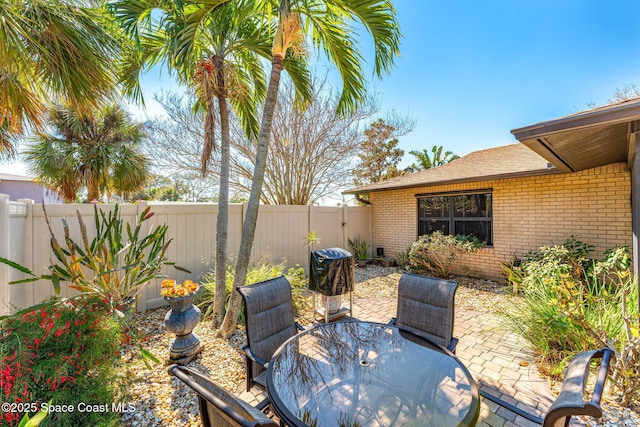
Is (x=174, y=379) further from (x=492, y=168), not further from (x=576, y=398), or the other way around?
(x=492, y=168)

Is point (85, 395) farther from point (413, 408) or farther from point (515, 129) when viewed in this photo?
point (515, 129)

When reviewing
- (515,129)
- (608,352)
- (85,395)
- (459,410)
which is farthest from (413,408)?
(515,129)

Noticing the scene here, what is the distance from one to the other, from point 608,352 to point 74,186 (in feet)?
38.6

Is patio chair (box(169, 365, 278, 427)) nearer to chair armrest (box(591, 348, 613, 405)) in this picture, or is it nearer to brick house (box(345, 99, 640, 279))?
chair armrest (box(591, 348, 613, 405))

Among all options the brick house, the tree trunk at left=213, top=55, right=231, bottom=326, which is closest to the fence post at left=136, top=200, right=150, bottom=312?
the tree trunk at left=213, top=55, right=231, bottom=326

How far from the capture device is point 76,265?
11.1ft

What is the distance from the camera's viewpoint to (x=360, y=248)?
9.46 metres

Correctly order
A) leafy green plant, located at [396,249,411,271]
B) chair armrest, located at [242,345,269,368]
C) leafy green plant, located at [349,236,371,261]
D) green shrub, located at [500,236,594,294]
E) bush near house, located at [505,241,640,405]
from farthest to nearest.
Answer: leafy green plant, located at [349,236,371,261], leafy green plant, located at [396,249,411,271], green shrub, located at [500,236,594,294], bush near house, located at [505,241,640,405], chair armrest, located at [242,345,269,368]

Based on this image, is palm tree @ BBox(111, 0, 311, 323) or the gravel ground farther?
palm tree @ BBox(111, 0, 311, 323)

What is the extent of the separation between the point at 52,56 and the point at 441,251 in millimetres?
7916

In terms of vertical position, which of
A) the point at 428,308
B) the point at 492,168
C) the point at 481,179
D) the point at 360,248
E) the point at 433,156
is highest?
the point at 433,156

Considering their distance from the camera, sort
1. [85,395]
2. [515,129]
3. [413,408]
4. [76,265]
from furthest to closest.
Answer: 1. [76,265]
2. [515,129]
3. [85,395]
4. [413,408]

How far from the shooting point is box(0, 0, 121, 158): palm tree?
8.35ft

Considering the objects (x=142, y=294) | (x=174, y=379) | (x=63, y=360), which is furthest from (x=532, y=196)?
(x=142, y=294)
